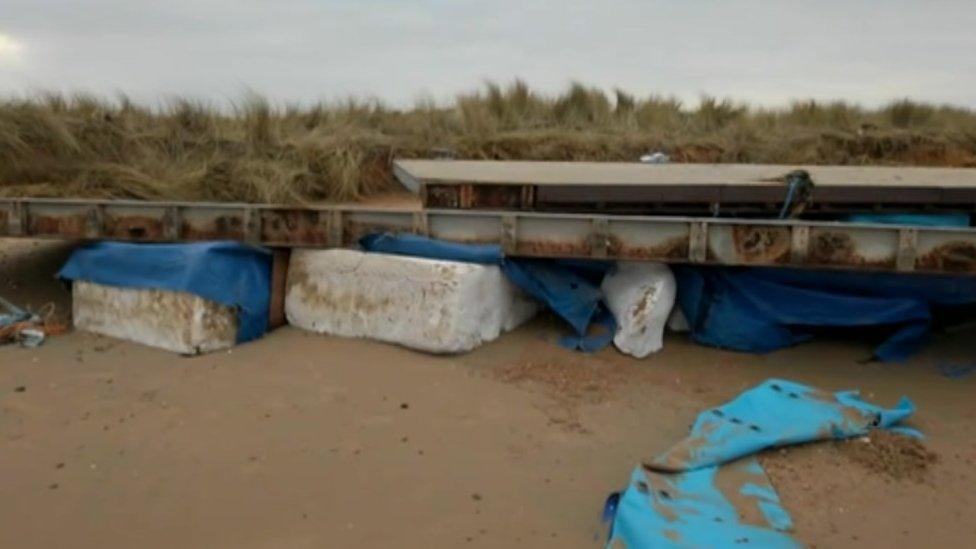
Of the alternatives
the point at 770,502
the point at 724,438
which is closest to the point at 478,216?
the point at 724,438

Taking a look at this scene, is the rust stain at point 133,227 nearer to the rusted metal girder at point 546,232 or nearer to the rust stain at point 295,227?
the rusted metal girder at point 546,232

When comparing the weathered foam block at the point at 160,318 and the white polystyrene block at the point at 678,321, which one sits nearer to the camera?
the weathered foam block at the point at 160,318

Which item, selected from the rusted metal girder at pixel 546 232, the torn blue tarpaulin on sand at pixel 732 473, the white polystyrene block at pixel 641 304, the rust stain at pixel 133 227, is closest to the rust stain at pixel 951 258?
the rusted metal girder at pixel 546 232

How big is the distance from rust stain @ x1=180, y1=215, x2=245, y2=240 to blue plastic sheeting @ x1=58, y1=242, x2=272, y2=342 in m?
0.38

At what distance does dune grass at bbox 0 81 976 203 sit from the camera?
9836mm

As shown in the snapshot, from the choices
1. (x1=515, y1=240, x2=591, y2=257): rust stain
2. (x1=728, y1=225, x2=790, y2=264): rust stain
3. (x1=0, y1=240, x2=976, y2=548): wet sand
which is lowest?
(x1=0, y1=240, x2=976, y2=548): wet sand

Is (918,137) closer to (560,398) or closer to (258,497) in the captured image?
(560,398)

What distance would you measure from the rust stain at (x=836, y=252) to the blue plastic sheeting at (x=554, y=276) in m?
1.46

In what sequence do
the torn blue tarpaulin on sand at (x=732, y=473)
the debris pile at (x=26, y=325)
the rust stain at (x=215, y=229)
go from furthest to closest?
the rust stain at (x=215, y=229) < the debris pile at (x=26, y=325) < the torn blue tarpaulin on sand at (x=732, y=473)

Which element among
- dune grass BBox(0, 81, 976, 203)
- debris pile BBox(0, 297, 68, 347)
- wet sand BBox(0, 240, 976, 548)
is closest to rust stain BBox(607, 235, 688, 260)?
wet sand BBox(0, 240, 976, 548)

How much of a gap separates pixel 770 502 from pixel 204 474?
8.69 feet

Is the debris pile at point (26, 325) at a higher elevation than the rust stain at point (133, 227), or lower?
lower

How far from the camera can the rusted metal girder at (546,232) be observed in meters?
5.46

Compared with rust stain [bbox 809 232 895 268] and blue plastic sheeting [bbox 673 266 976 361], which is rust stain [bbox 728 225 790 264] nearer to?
rust stain [bbox 809 232 895 268]
